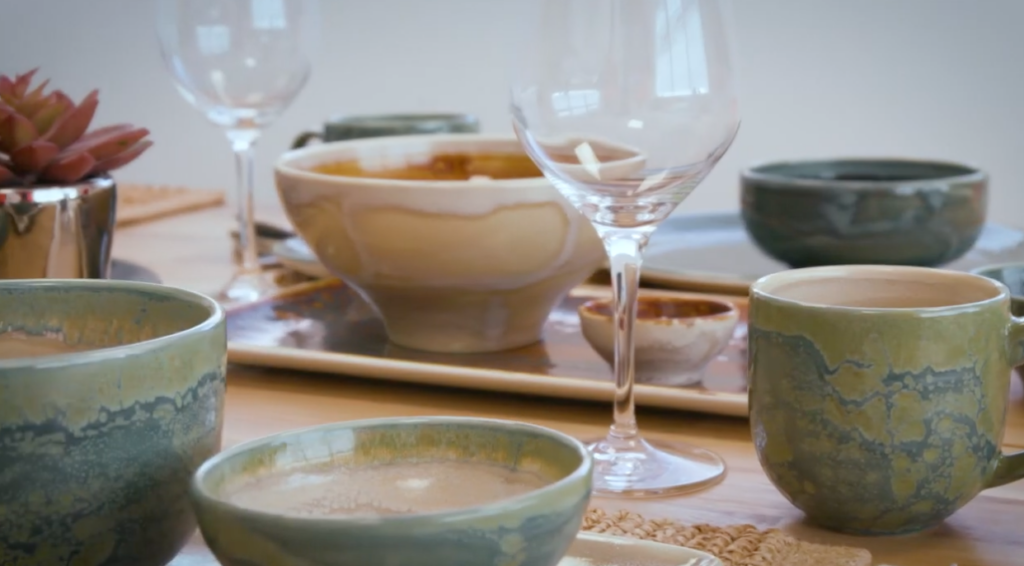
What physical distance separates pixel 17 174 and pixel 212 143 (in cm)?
179

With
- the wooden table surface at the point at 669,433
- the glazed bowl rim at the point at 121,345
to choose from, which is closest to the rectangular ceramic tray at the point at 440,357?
the wooden table surface at the point at 669,433

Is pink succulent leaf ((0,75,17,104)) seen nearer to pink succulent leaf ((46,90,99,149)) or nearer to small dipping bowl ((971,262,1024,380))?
pink succulent leaf ((46,90,99,149))

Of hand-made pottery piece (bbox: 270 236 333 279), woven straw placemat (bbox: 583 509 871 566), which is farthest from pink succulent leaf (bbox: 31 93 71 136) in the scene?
woven straw placemat (bbox: 583 509 871 566)

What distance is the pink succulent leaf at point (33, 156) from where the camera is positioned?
0.74 m

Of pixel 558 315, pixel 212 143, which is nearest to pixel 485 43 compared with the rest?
pixel 212 143

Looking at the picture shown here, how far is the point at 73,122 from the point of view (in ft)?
2.55

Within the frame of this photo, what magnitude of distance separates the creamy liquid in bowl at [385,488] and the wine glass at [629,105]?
15 cm

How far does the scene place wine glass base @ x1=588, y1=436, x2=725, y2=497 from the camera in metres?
0.56

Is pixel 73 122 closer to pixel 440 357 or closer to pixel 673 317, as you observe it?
pixel 440 357

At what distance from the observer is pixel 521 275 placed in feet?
2.50

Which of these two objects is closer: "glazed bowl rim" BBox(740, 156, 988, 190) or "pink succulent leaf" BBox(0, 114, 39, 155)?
"pink succulent leaf" BBox(0, 114, 39, 155)

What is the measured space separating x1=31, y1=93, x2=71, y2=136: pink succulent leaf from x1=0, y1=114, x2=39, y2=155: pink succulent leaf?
0.02 meters

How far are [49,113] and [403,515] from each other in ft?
1.70

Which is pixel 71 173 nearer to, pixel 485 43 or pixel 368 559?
pixel 368 559
